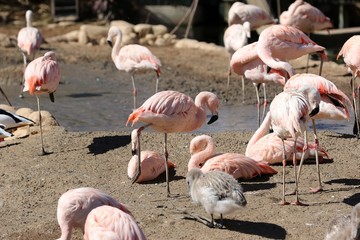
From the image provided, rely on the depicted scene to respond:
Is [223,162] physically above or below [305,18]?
above

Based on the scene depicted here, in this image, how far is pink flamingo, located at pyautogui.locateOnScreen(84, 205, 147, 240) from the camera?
4738 millimetres

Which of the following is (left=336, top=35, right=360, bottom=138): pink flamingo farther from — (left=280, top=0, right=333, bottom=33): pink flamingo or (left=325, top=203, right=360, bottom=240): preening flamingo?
(left=280, top=0, right=333, bottom=33): pink flamingo

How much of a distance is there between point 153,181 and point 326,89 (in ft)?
5.48

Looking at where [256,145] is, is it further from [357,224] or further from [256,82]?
[357,224]

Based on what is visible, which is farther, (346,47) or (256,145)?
(346,47)

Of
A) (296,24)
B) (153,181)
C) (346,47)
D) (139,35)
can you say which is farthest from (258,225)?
(139,35)

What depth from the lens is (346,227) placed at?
510 cm

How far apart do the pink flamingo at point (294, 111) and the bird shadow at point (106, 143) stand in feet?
7.45

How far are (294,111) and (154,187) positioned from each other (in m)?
1.49

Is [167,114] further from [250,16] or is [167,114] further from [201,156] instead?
[250,16]

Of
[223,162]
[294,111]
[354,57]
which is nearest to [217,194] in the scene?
[294,111]

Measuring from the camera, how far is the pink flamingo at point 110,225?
474 cm

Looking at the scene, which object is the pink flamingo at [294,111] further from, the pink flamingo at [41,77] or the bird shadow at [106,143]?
the pink flamingo at [41,77]

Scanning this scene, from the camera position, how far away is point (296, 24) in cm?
1311
